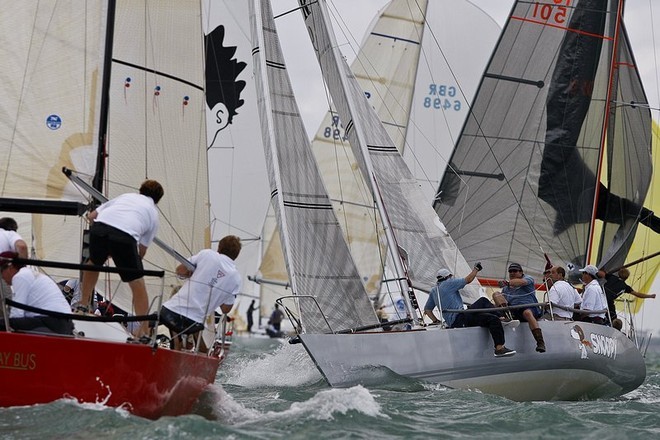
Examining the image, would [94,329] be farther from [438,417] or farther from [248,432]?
[438,417]

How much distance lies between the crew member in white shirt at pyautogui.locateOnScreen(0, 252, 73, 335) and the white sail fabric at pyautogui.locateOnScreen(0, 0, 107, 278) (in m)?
1.26

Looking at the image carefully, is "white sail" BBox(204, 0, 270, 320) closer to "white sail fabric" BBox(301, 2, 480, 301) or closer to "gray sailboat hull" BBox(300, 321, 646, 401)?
"white sail fabric" BBox(301, 2, 480, 301)

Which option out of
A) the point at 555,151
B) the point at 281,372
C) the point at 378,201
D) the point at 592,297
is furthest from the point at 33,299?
the point at 555,151

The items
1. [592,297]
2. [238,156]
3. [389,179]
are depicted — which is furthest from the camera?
[238,156]

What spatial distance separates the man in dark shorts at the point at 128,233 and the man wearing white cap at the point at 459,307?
481 centimetres

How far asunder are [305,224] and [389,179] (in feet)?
4.70

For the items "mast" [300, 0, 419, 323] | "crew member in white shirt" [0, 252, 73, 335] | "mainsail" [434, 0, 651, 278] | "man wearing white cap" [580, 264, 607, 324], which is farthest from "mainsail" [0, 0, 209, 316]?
"mainsail" [434, 0, 651, 278]

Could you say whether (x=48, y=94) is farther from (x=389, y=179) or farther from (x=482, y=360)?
(x=482, y=360)

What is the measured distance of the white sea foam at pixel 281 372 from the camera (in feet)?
44.8

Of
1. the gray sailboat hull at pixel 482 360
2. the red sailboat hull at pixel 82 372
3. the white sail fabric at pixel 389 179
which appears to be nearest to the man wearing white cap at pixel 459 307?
the gray sailboat hull at pixel 482 360

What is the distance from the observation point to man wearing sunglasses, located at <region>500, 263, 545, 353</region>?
12930 millimetres

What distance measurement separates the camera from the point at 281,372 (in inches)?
557

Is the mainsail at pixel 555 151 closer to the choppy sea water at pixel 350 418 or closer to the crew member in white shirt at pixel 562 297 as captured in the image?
the crew member in white shirt at pixel 562 297

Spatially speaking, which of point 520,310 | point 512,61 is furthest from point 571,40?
point 520,310
